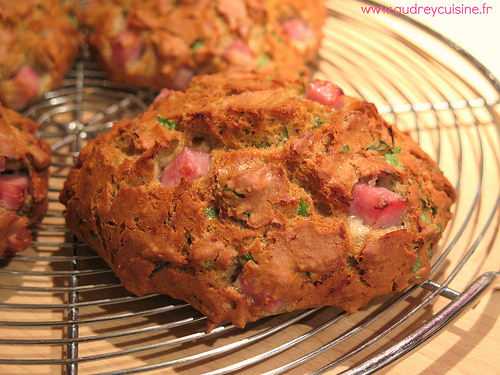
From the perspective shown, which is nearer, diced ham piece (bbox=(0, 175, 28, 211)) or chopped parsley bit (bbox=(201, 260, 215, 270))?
chopped parsley bit (bbox=(201, 260, 215, 270))

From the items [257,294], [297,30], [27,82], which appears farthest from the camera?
[297,30]

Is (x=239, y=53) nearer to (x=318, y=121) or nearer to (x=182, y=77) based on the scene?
(x=182, y=77)

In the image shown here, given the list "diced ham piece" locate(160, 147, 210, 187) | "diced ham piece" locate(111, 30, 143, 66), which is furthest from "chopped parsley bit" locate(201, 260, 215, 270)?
"diced ham piece" locate(111, 30, 143, 66)

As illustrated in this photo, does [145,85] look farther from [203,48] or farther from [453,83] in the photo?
[453,83]

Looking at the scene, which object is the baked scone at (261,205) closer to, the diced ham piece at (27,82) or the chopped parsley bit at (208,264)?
the chopped parsley bit at (208,264)

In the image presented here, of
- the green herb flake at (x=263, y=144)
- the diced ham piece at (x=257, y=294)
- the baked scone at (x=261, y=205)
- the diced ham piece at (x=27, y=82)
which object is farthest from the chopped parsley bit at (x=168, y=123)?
the diced ham piece at (x=27, y=82)

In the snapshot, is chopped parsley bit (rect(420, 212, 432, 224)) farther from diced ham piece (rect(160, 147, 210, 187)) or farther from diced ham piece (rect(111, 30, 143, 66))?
diced ham piece (rect(111, 30, 143, 66))

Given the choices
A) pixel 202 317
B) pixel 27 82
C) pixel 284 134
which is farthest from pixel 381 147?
pixel 27 82
